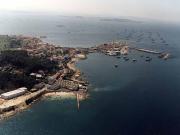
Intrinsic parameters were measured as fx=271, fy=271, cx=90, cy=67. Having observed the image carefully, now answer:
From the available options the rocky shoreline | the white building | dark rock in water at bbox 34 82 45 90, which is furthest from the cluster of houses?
the white building

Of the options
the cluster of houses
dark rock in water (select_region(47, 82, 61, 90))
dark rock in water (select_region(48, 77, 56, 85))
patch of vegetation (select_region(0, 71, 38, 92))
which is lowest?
the cluster of houses

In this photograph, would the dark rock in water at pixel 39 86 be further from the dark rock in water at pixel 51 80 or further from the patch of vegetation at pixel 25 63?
the patch of vegetation at pixel 25 63

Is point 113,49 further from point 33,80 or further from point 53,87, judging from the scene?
point 53,87

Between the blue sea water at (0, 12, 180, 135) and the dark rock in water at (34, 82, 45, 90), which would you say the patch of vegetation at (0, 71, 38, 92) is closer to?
the dark rock in water at (34, 82, 45, 90)

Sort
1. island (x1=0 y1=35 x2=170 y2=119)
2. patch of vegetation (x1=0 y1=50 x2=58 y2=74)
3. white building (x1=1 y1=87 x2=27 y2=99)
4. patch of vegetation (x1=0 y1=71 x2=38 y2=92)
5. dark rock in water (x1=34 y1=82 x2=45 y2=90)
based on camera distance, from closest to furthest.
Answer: island (x1=0 y1=35 x2=170 y2=119), white building (x1=1 y1=87 x2=27 y2=99), patch of vegetation (x1=0 y1=71 x2=38 y2=92), dark rock in water (x1=34 y1=82 x2=45 y2=90), patch of vegetation (x1=0 y1=50 x2=58 y2=74)

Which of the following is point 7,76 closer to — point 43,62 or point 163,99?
point 43,62

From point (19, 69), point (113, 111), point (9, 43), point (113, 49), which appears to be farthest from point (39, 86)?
point (113, 49)

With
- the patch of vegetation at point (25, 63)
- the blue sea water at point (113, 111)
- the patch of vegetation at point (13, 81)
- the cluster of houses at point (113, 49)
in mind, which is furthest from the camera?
the cluster of houses at point (113, 49)

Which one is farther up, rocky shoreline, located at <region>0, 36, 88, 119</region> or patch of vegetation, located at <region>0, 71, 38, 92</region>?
patch of vegetation, located at <region>0, 71, 38, 92</region>

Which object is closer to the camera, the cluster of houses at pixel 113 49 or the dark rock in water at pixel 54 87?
the dark rock in water at pixel 54 87

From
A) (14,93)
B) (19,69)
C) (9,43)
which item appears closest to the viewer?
(14,93)

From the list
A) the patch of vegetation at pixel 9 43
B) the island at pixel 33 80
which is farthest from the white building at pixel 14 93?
the patch of vegetation at pixel 9 43
